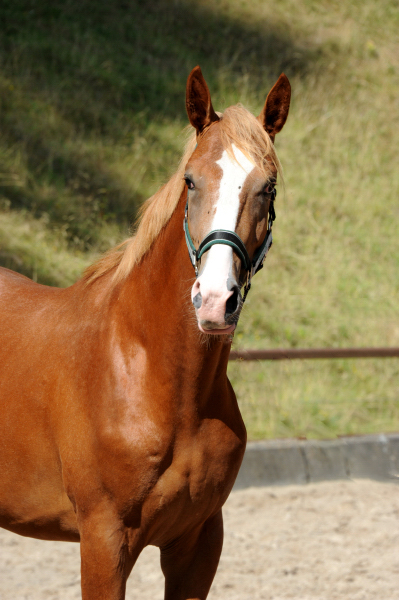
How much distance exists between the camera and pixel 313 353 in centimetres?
535

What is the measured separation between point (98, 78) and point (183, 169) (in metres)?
8.21

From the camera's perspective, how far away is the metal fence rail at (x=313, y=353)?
5.05 meters

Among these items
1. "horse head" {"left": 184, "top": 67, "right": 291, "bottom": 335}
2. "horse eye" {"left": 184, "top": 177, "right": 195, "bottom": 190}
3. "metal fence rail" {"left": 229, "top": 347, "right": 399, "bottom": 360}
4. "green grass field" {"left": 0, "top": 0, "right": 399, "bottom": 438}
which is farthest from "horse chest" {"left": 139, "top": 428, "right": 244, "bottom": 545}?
"green grass field" {"left": 0, "top": 0, "right": 399, "bottom": 438}

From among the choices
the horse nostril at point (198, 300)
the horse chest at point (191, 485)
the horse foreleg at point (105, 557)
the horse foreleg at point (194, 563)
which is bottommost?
the horse foreleg at point (194, 563)

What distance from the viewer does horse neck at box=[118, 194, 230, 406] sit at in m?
1.95

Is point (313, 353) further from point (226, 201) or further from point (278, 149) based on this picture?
point (278, 149)

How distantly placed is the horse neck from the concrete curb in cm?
298

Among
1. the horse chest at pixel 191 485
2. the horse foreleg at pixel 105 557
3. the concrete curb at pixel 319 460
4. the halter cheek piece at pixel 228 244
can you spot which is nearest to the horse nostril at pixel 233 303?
the halter cheek piece at pixel 228 244

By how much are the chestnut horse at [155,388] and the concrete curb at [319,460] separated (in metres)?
2.68

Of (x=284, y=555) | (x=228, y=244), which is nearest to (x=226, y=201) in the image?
(x=228, y=244)

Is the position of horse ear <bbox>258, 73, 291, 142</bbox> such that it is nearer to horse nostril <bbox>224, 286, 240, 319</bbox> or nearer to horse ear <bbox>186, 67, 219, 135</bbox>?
horse ear <bbox>186, 67, 219, 135</bbox>

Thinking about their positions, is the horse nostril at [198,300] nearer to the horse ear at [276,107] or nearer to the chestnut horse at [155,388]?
the chestnut horse at [155,388]

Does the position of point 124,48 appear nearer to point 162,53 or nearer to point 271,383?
point 162,53

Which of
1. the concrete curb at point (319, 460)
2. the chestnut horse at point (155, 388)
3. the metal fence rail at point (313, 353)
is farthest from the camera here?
the metal fence rail at point (313, 353)
